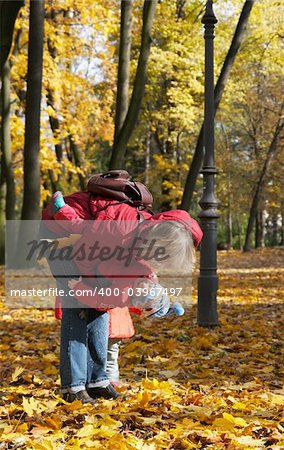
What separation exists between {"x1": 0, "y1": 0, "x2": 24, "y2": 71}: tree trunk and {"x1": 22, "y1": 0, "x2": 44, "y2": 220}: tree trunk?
1.88 ft

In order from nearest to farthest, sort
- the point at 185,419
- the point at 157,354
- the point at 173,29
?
the point at 185,419 < the point at 157,354 < the point at 173,29

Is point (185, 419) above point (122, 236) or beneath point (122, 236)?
beneath

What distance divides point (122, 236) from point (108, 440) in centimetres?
121

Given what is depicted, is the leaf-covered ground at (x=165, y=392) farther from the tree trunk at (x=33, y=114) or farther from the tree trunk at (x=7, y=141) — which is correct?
the tree trunk at (x=7, y=141)

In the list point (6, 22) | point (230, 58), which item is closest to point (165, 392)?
point (230, 58)

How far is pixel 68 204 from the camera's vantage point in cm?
430

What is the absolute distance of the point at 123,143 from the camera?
13.9m

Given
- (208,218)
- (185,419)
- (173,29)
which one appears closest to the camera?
(185,419)

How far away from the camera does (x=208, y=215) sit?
809cm

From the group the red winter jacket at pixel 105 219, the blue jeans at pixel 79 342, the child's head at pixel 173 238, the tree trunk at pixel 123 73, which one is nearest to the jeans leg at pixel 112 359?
the blue jeans at pixel 79 342

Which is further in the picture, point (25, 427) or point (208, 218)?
point (208, 218)

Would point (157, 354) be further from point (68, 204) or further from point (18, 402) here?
point (68, 204)

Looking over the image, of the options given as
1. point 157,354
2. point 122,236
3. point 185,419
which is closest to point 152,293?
point 122,236

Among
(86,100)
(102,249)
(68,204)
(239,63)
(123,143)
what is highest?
(239,63)
